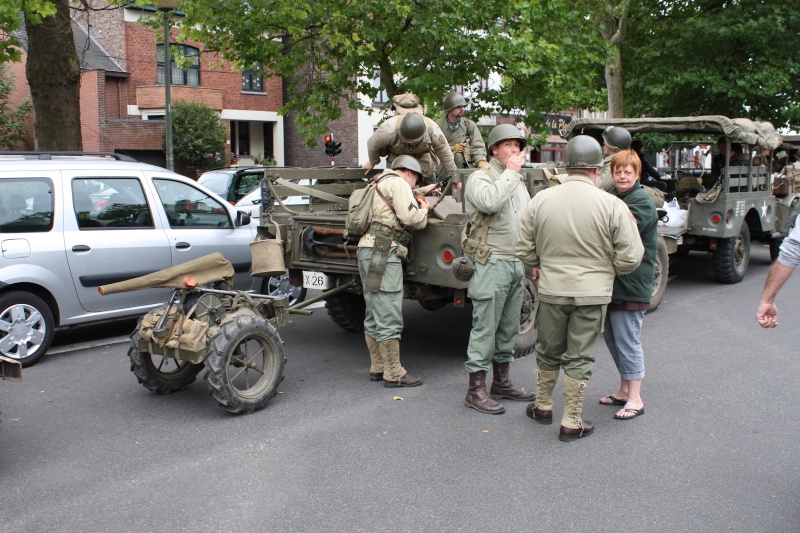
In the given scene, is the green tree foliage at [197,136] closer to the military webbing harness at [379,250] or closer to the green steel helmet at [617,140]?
the green steel helmet at [617,140]

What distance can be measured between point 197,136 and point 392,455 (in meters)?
28.6

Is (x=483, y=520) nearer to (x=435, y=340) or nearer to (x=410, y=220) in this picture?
(x=410, y=220)

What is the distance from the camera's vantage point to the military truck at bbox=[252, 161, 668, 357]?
6.27m

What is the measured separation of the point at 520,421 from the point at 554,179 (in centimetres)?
230

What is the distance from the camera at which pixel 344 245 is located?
22.0 ft

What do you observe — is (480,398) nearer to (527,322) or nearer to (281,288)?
(527,322)

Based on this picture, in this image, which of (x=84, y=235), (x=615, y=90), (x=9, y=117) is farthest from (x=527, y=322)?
(x=9, y=117)

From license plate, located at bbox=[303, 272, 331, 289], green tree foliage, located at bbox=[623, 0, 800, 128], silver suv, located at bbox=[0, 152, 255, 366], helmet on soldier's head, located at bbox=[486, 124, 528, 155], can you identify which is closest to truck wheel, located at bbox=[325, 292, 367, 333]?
license plate, located at bbox=[303, 272, 331, 289]

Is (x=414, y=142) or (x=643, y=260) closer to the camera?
(x=643, y=260)

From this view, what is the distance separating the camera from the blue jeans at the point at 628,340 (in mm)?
5398

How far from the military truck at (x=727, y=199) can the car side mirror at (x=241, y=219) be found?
16.4 feet

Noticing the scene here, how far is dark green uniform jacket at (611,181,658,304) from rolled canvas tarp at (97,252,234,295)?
2809 mm

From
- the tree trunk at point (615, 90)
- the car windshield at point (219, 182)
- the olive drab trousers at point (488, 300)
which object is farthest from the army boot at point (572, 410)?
the tree trunk at point (615, 90)

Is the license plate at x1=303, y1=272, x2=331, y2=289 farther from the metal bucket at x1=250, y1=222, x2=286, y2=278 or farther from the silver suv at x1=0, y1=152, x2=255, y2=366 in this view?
the silver suv at x1=0, y1=152, x2=255, y2=366
